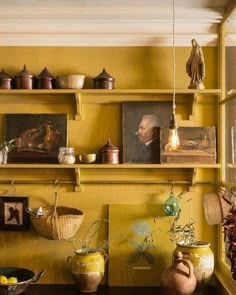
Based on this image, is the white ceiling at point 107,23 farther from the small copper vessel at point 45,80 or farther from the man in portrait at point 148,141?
the man in portrait at point 148,141

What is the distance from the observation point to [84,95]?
8.31 ft

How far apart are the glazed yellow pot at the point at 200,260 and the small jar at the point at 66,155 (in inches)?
30.1

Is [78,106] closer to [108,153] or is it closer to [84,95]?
[84,95]

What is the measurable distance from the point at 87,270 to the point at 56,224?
0.29 m

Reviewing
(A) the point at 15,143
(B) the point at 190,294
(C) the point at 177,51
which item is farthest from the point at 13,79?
(B) the point at 190,294

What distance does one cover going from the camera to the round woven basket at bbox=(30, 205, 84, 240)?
2.36 m

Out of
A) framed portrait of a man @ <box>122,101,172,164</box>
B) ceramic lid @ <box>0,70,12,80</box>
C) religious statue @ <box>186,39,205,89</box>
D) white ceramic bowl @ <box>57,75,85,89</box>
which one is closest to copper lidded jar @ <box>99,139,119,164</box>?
framed portrait of a man @ <box>122,101,172,164</box>

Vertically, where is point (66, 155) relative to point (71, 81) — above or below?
below

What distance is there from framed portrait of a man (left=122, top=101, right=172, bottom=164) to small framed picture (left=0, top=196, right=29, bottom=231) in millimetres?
678

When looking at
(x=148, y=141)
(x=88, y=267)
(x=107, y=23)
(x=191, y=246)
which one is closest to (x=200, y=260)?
(x=191, y=246)

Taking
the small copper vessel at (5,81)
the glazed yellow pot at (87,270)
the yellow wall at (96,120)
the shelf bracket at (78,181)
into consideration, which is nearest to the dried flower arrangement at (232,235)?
the yellow wall at (96,120)

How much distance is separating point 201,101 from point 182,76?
0.60 ft

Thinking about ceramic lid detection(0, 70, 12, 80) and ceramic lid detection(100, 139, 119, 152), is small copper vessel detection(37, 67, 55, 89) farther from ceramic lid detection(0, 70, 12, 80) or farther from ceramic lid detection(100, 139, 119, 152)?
ceramic lid detection(100, 139, 119, 152)

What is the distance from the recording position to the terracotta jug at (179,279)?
2186mm
